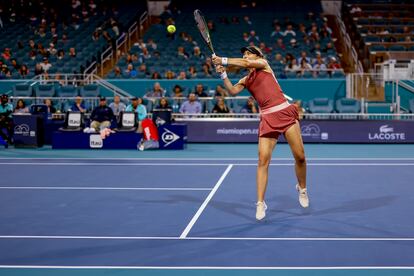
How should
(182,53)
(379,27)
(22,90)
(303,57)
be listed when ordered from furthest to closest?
(379,27)
(182,53)
(303,57)
(22,90)

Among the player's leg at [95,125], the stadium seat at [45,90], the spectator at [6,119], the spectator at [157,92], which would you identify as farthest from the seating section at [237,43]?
the spectator at [6,119]

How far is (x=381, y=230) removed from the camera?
285 inches

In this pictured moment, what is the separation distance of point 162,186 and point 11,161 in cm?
510

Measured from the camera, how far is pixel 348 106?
20.8 metres

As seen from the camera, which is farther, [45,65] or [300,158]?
[45,65]

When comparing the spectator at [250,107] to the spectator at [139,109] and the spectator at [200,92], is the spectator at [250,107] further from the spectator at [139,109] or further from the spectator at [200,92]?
the spectator at [139,109]

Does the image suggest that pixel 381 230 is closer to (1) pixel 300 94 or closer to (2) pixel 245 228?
(2) pixel 245 228

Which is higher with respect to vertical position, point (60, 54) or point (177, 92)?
point (60, 54)

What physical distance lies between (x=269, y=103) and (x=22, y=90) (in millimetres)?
16124

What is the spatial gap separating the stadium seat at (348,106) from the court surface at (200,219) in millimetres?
6868

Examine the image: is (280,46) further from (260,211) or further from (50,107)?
(260,211)

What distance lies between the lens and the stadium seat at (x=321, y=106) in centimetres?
2070

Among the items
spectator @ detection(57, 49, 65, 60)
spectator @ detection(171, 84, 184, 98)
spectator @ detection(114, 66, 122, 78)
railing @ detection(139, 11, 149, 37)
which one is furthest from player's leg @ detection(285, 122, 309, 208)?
railing @ detection(139, 11, 149, 37)

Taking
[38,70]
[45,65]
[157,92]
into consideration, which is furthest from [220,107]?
[45,65]
